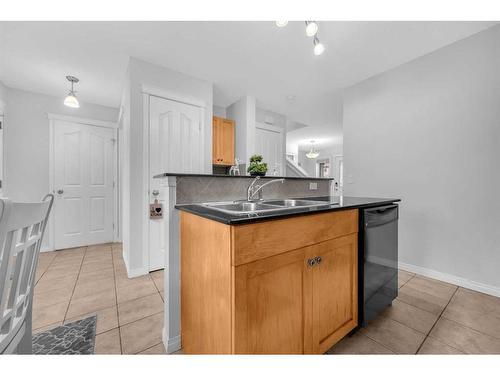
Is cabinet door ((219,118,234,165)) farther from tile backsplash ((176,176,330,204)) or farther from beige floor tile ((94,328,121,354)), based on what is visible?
beige floor tile ((94,328,121,354))

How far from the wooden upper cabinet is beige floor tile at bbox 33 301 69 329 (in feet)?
8.26

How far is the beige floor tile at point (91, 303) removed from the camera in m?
1.72

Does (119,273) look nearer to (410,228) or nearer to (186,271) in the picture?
(186,271)

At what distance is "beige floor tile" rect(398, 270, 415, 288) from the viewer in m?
2.21

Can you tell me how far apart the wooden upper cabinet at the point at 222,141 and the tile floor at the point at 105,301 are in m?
1.98

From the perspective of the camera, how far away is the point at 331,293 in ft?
3.95

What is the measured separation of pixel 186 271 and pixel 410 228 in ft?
8.58

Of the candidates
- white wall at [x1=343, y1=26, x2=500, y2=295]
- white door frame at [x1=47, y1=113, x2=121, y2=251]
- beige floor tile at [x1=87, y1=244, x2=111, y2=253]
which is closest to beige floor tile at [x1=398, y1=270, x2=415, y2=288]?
white wall at [x1=343, y1=26, x2=500, y2=295]

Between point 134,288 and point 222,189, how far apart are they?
1497 mm

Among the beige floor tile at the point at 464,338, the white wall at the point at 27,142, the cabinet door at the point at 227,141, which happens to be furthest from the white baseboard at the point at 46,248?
the beige floor tile at the point at 464,338
